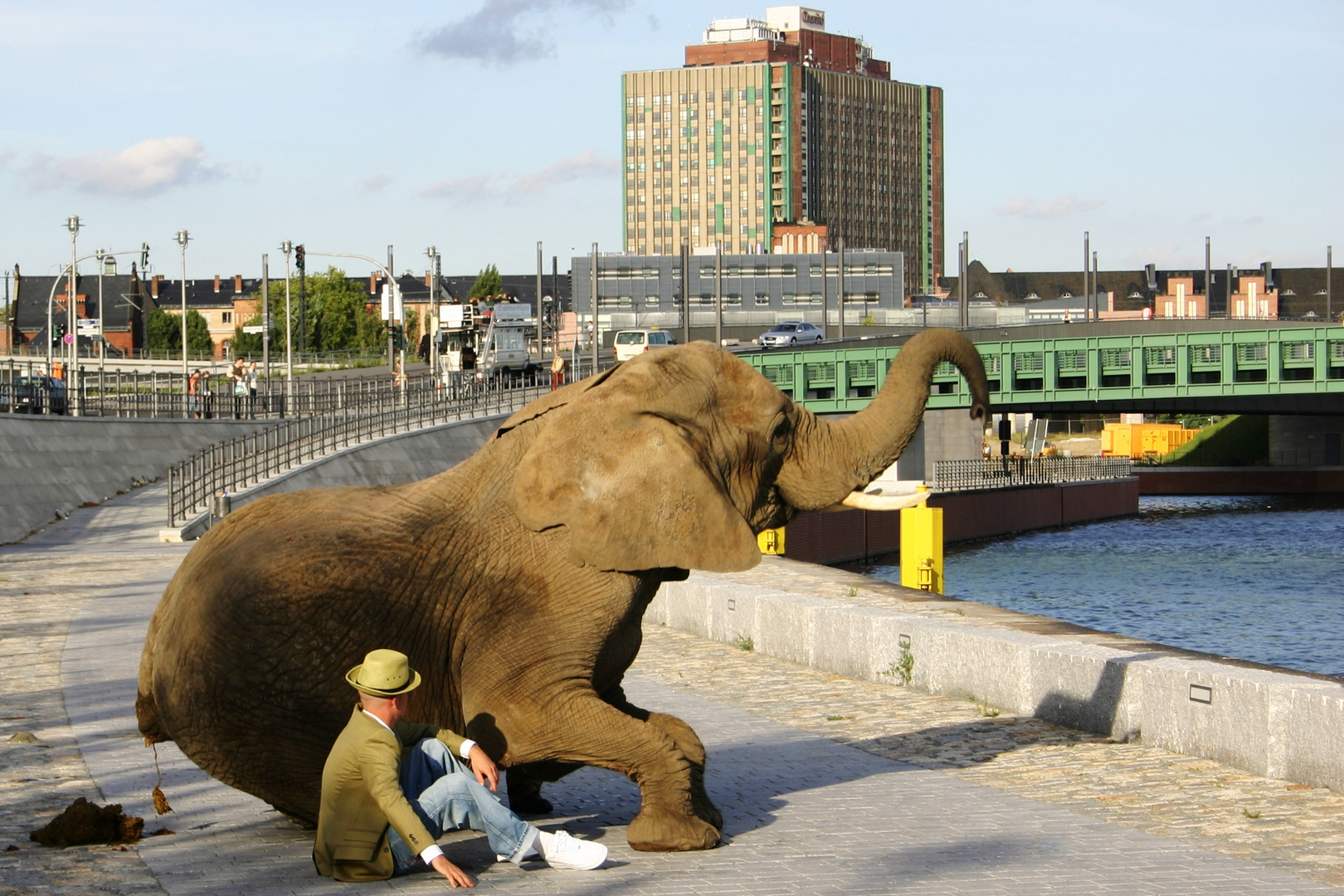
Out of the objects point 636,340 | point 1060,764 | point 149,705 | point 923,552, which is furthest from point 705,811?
point 636,340

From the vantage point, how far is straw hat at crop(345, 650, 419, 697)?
6.83 m

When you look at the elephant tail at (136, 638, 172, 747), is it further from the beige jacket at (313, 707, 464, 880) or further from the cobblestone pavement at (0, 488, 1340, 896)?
the beige jacket at (313, 707, 464, 880)

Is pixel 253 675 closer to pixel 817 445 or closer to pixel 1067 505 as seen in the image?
pixel 817 445

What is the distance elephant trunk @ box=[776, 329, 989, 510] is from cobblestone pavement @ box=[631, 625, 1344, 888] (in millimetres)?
2068

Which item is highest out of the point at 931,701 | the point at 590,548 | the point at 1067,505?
the point at 590,548

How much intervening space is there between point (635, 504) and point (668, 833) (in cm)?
145

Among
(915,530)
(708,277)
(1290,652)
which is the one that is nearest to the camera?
(915,530)

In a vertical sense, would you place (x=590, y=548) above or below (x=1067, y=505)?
above

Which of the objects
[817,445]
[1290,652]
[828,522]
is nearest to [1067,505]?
[828,522]

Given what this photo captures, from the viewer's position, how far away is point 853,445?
328 inches

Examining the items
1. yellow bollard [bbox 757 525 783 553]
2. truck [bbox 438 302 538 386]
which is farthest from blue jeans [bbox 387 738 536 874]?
truck [bbox 438 302 538 386]

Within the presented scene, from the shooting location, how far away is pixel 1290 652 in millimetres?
31859

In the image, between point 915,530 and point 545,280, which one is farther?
point 545,280

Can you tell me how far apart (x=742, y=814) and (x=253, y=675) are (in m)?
2.57
